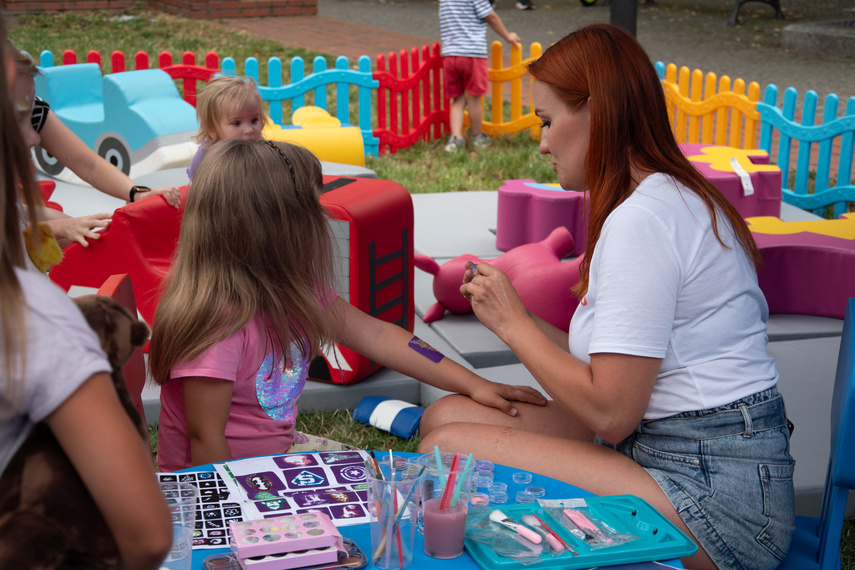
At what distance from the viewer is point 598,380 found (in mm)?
1810

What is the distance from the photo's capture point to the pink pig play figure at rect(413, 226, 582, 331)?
11.7ft

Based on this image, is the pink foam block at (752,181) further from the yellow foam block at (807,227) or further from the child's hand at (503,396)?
the child's hand at (503,396)

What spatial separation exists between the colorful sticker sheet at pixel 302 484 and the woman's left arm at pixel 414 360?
52 centimetres

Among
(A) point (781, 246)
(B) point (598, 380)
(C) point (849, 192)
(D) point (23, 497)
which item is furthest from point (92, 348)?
(C) point (849, 192)

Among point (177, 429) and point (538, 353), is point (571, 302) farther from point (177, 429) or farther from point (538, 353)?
point (177, 429)

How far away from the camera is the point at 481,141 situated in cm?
796

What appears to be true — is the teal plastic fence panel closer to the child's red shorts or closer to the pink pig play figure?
the child's red shorts

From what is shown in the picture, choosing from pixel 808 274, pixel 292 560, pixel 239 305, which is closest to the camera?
pixel 292 560

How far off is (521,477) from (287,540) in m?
0.54

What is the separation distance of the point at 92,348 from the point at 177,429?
1.20 m

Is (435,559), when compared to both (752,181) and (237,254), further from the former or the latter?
(752,181)

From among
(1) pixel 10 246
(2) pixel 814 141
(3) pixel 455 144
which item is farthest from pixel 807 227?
(1) pixel 10 246

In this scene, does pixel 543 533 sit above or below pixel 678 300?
below

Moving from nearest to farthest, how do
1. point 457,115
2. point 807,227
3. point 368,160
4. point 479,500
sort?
point 479,500 < point 807,227 < point 368,160 < point 457,115
